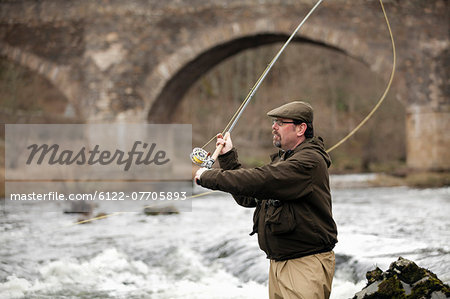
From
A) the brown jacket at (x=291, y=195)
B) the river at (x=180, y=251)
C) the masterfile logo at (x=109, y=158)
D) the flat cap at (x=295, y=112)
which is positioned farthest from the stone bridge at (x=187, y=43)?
the brown jacket at (x=291, y=195)

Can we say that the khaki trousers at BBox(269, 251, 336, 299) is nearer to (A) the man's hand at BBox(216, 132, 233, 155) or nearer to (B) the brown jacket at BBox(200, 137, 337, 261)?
(B) the brown jacket at BBox(200, 137, 337, 261)

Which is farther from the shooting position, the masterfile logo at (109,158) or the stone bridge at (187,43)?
the masterfile logo at (109,158)

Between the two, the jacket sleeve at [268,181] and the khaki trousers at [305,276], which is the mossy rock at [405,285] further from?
the jacket sleeve at [268,181]

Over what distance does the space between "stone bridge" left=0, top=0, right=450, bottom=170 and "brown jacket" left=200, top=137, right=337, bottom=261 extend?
9800 millimetres

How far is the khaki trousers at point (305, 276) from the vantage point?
3.00 metres

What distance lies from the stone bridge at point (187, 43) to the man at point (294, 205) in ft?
31.8

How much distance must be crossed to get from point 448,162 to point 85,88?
7.35m

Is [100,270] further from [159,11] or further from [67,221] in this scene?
[159,11]

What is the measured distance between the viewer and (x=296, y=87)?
23.2m

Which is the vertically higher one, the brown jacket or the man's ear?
the man's ear

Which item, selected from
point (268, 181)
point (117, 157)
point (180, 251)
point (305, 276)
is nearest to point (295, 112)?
point (268, 181)

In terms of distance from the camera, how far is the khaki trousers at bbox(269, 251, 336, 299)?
300 cm

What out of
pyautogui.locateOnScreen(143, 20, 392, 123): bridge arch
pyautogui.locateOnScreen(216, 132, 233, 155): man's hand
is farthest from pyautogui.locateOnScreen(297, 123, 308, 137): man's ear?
pyautogui.locateOnScreen(143, 20, 392, 123): bridge arch

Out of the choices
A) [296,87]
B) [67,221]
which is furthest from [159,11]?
[296,87]
